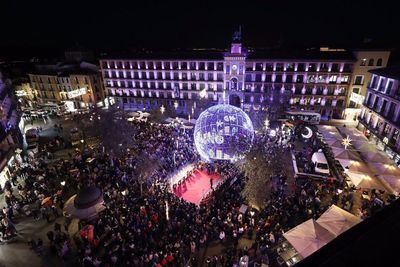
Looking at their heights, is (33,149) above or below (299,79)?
below

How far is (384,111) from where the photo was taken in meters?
30.2

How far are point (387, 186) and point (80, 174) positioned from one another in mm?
28492

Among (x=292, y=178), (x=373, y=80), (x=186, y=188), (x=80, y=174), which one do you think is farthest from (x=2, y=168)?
(x=373, y=80)

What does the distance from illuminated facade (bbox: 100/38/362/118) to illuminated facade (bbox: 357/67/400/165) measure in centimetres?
866

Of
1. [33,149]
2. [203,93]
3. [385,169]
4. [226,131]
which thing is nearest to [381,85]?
[385,169]

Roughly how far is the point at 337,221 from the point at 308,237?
287 centimetres

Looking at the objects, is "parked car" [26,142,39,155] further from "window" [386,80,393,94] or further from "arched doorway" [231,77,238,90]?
"window" [386,80,393,94]

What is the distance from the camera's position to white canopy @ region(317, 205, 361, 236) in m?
14.6

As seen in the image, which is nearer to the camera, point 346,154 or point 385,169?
point 385,169

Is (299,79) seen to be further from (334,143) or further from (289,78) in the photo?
(334,143)

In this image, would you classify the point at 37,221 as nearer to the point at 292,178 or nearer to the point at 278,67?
the point at 292,178

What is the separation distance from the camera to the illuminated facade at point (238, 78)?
139 feet

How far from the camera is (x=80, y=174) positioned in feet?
77.5

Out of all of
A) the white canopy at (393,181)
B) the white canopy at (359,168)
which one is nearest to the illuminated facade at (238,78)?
the white canopy at (359,168)
